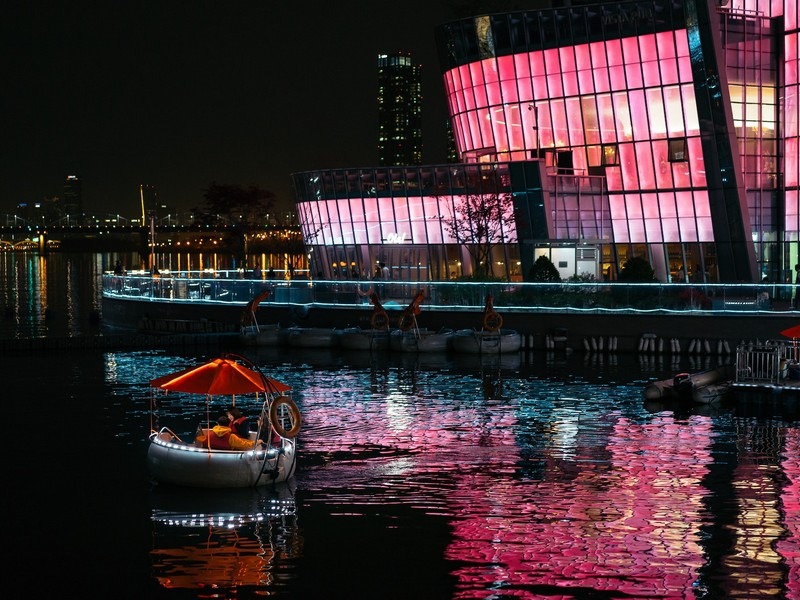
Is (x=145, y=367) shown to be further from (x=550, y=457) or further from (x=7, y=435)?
(x=550, y=457)

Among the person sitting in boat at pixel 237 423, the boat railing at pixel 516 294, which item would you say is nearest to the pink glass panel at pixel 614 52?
the boat railing at pixel 516 294

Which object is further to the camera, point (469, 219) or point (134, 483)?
point (469, 219)

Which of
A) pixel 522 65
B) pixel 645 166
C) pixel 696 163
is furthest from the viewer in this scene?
pixel 522 65

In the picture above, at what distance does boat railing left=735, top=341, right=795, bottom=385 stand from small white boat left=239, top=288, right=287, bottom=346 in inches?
1034

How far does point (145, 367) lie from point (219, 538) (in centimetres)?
3047

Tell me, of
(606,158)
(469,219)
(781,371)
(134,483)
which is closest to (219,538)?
(134,483)

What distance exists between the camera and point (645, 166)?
270 ft

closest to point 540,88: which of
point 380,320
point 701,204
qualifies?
point 701,204

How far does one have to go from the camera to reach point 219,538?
23938 millimetres

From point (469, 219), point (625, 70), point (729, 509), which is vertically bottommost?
point (729, 509)

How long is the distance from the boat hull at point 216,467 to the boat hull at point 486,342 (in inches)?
1133

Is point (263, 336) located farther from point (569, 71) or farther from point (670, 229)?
point (569, 71)

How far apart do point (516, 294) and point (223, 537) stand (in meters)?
36.9

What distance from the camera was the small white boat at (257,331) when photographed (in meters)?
61.1
